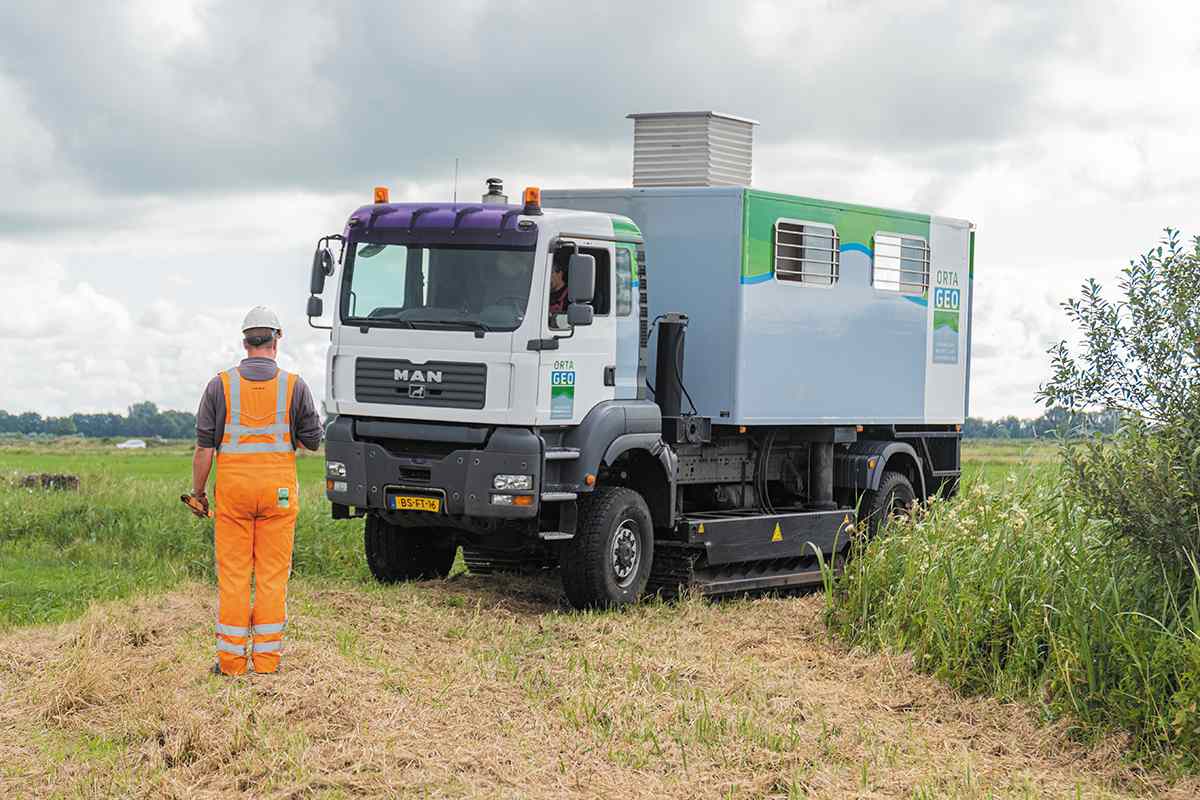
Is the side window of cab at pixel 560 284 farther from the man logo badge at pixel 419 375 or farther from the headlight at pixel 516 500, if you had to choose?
the headlight at pixel 516 500

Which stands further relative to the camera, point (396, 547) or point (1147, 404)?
point (396, 547)

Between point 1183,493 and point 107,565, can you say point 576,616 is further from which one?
point 107,565

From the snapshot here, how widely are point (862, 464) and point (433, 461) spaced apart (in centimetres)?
553

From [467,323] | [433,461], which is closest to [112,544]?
[433,461]

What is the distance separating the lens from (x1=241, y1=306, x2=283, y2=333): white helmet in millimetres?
10023

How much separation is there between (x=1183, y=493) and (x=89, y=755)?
262 inches

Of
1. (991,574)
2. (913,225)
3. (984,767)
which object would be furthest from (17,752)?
→ (913,225)

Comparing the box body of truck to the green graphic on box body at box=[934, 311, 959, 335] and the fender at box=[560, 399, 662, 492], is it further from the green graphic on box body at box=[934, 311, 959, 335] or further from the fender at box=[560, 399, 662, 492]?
the fender at box=[560, 399, 662, 492]

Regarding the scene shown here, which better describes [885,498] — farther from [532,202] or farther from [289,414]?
[289,414]

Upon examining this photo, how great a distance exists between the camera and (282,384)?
395 inches

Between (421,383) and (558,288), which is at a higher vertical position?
(558,288)

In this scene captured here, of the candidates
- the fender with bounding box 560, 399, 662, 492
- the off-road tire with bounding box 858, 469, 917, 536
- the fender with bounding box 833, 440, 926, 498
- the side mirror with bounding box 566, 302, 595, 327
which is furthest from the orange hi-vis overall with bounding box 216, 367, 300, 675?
the off-road tire with bounding box 858, 469, 917, 536

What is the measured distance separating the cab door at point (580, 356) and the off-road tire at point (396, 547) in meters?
2.28

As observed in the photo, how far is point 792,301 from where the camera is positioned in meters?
14.9
